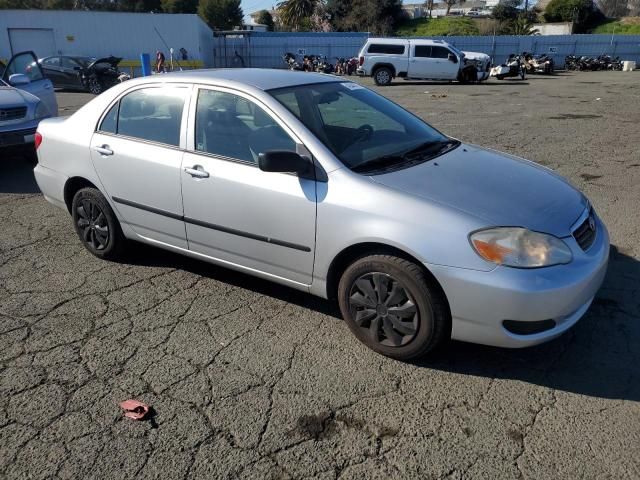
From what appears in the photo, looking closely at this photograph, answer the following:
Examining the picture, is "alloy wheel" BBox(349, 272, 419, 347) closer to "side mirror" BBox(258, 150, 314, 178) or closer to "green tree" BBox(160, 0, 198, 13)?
"side mirror" BBox(258, 150, 314, 178)

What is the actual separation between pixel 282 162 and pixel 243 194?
45cm

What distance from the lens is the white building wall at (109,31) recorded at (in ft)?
107

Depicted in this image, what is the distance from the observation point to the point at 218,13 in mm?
68875

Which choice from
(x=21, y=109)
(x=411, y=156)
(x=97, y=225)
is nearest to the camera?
Result: (x=411, y=156)

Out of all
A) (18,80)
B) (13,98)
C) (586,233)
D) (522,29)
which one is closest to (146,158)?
(586,233)

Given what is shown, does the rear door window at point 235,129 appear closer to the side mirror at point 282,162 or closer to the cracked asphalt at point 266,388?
the side mirror at point 282,162

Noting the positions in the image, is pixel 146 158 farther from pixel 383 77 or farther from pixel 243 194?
pixel 383 77

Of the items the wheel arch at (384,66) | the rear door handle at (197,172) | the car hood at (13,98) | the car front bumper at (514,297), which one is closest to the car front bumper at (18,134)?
the car hood at (13,98)

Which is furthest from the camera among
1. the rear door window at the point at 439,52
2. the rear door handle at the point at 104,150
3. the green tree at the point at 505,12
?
the green tree at the point at 505,12

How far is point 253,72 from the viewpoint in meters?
4.18

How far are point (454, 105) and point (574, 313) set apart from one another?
46.2 ft

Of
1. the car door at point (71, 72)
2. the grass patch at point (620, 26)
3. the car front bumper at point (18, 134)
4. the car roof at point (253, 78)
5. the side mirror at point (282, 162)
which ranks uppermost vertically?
the grass patch at point (620, 26)

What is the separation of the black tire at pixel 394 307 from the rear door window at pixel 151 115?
1.70 metres

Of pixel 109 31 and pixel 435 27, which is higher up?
pixel 435 27
